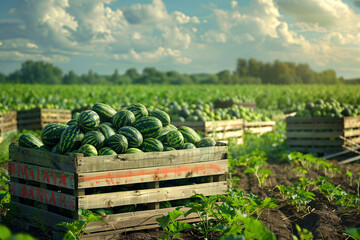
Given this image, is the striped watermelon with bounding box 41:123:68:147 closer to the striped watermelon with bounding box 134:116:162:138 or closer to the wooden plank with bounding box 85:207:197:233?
the striped watermelon with bounding box 134:116:162:138

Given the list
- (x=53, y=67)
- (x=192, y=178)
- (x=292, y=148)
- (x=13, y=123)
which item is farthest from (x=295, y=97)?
(x=53, y=67)

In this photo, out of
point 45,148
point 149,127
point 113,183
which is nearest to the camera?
point 113,183

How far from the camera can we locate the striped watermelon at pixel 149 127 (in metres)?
4.21

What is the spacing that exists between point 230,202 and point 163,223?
2.35 feet

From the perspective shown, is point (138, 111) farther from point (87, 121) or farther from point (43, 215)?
point (43, 215)

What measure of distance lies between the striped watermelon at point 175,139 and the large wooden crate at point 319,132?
5.81m

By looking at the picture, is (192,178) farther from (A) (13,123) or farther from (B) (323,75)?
(B) (323,75)

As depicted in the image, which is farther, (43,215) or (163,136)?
(163,136)

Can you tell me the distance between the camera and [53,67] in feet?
258

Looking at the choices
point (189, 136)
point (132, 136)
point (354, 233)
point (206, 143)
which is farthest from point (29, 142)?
point (354, 233)

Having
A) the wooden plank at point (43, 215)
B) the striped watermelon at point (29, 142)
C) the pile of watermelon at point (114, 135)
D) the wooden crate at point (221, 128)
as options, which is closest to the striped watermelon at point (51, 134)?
the pile of watermelon at point (114, 135)

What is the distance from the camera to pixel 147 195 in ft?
12.3

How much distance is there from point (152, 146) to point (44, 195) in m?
1.26

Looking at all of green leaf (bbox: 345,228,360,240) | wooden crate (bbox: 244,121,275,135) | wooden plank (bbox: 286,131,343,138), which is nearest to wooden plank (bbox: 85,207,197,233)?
green leaf (bbox: 345,228,360,240)
